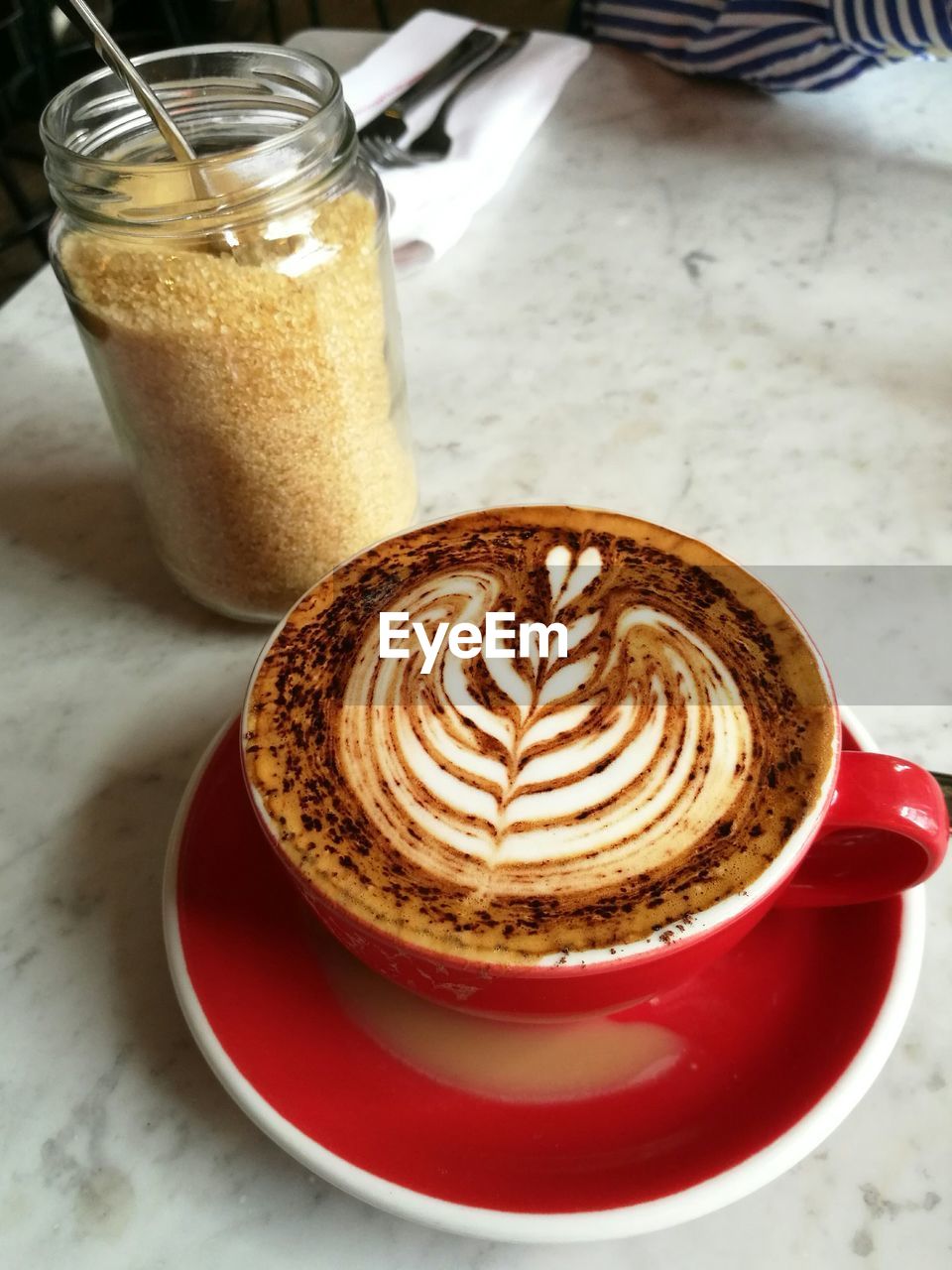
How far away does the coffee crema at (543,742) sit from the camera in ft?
1.22

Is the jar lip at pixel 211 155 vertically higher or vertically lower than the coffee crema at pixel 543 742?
higher

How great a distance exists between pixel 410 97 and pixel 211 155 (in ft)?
1.68

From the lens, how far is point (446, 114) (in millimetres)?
962

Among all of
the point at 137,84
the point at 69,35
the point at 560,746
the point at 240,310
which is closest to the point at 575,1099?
the point at 560,746

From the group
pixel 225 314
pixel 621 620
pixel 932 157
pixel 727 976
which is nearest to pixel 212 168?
pixel 225 314

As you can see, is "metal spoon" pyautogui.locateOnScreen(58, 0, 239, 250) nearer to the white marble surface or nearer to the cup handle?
the white marble surface

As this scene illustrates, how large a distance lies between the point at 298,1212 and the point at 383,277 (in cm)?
45

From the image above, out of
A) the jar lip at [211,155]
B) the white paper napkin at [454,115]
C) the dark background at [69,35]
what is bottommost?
the dark background at [69,35]

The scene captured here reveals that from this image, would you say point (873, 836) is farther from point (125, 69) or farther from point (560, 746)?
point (125, 69)

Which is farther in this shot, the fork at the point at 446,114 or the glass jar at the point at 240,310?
the fork at the point at 446,114

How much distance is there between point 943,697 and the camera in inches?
22.1

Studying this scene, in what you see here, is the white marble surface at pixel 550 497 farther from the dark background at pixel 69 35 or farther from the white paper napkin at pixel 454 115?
the dark background at pixel 69 35

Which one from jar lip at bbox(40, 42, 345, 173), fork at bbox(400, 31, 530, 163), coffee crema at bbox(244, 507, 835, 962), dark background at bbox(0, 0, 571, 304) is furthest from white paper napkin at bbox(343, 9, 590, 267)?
dark background at bbox(0, 0, 571, 304)

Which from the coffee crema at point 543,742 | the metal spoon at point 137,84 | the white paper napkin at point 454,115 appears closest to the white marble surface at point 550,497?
the white paper napkin at point 454,115
